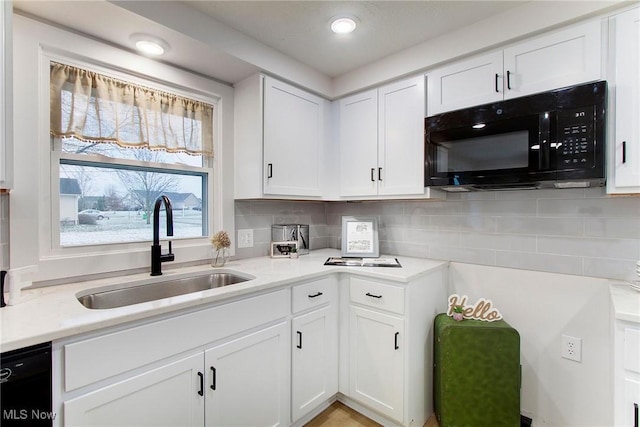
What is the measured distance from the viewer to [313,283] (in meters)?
1.83

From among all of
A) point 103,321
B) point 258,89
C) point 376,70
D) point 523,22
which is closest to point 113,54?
point 258,89

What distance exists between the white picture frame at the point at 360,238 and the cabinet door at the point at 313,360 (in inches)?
22.1

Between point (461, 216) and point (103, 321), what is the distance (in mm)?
2073

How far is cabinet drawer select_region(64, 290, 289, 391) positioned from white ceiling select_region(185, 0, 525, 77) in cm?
151

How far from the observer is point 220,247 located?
198cm

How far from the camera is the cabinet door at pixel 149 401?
1.05 metres

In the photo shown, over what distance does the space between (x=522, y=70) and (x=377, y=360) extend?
1819 millimetres

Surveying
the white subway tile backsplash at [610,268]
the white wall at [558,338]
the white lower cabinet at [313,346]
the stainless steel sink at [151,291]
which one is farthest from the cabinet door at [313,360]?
the white subway tile backsplash at [610,268]

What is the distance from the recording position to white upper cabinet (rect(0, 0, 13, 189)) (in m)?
1.08

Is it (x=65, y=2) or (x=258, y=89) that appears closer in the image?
(x=65, y=2)

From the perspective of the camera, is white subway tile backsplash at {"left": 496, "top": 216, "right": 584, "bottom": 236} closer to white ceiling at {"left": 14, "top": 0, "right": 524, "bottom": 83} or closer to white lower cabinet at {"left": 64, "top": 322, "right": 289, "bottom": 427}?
white ceiling at {"left": 14, "top": 0, "right": 524, "bottom": 83}

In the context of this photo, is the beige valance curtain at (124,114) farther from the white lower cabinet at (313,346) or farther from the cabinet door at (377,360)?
the cabinet door at (377,360)

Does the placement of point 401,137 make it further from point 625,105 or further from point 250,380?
point 250,380

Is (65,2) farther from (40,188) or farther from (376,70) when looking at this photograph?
(376,70)
